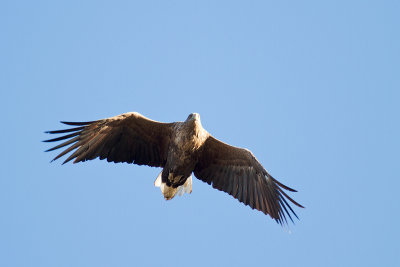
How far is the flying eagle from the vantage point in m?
11.5

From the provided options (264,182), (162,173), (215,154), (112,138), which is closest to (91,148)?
(112,138)

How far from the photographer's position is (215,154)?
12.0 m

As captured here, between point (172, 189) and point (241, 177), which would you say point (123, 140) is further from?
point (241, 177)

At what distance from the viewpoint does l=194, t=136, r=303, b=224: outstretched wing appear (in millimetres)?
11828

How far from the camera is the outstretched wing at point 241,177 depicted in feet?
38.8

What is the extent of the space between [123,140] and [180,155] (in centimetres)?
111

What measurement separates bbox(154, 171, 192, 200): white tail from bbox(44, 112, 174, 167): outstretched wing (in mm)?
336

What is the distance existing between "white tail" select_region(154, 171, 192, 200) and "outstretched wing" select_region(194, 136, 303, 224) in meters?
0.36

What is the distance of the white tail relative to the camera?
12.1 meters

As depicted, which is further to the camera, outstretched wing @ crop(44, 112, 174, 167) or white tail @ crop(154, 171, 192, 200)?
white tail @ crop(154, 171, 192, 200)

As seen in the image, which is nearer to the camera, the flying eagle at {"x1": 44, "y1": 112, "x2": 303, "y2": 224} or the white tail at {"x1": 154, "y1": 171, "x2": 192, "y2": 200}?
the flying eagle at {"x1": 44, "y1": 112, "x2": 303, "y2": 224}

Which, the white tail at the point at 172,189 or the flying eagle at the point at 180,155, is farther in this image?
the white tail at the point at 172,189

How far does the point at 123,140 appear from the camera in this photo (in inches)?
465

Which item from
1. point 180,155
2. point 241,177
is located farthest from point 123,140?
point 241,177
